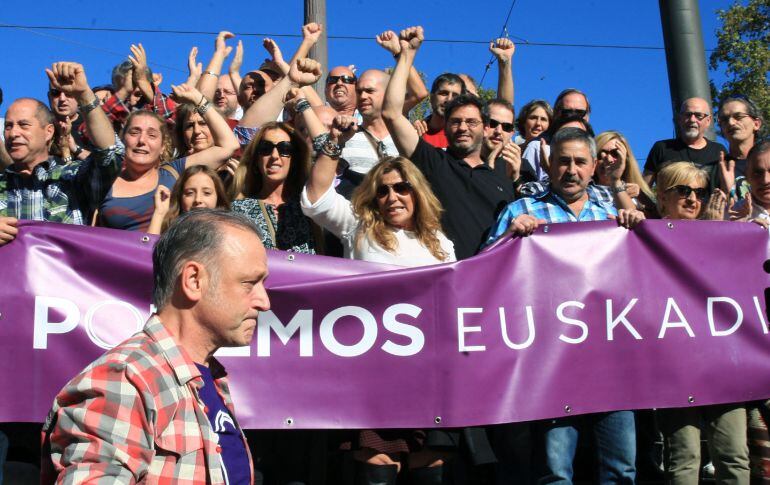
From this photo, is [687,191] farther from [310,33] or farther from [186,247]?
[186,247]

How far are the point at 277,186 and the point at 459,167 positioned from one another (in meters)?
1.12

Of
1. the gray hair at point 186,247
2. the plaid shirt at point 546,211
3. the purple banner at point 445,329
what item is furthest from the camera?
the plaid shirt at point 546,211

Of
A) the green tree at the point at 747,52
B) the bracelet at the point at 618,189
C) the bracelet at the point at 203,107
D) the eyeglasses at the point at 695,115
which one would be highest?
the green tree at the point at 747,52

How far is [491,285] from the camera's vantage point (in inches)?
178

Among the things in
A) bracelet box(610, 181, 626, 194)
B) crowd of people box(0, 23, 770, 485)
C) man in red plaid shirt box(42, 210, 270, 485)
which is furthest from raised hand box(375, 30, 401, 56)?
man in red plaid shirt box(42, 210, 270, 485)

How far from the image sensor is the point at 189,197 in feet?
16.0

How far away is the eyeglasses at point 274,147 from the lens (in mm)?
5195

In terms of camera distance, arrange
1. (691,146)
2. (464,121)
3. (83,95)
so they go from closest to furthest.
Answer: (83,95)
(464,121)
(691,146)

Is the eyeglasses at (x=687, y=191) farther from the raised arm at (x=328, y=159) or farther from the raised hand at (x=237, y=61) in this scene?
the raised hand at (x=237, y=61)

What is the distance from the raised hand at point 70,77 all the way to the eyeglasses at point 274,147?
1.05 meters

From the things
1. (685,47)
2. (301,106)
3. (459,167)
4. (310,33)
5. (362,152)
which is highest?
(310,33)

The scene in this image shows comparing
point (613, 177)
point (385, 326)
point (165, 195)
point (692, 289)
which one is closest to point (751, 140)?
point (613, 177)

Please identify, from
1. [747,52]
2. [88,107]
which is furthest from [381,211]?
[747,52]

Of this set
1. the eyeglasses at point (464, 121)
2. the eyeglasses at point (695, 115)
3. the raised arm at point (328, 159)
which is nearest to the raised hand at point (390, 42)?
the eyeglasses at point (464, 121)
